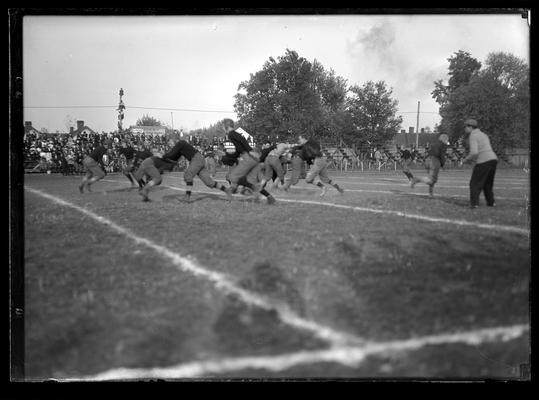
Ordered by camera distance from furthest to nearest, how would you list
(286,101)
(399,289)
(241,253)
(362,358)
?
(286,101) → (241,253) → (399,289) → (362,358)

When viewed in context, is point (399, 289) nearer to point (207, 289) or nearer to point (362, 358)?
point (362, 358)

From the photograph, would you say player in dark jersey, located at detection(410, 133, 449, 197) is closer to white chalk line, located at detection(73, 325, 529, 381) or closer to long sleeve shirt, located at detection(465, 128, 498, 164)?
long sleeve shirt, located at detection(465, 128, 498, 164)

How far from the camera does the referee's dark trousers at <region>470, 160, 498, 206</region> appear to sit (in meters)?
7.68

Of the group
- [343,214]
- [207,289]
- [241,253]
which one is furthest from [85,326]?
[343,214]

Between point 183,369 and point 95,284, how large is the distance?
1.55 meters

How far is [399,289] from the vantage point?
390 cm

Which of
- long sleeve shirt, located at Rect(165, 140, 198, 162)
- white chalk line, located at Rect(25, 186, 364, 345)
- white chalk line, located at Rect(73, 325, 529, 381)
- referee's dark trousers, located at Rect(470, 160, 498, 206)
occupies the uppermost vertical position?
long sleeve shirt, located at Rect(165, 140, 198, 162)

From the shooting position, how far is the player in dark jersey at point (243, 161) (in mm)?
9453

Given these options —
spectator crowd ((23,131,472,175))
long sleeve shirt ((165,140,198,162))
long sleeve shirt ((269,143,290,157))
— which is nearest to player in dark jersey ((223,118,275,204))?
long sleeve shirt ((165,140,198,162))

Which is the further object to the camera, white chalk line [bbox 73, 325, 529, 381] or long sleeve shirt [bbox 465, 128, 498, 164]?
long sleeve shirt [bbox 465, 128, 498, 164]

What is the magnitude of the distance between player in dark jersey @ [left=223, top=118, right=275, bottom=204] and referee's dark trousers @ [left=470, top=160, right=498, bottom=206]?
4.40 m

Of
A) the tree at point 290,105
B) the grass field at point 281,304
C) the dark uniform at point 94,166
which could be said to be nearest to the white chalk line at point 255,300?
the grass field at point 281,304

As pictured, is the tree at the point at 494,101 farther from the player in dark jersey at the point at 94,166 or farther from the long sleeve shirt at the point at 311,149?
the player in dark jersey at the point at 94,166

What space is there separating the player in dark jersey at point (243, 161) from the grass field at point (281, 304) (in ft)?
12.4
